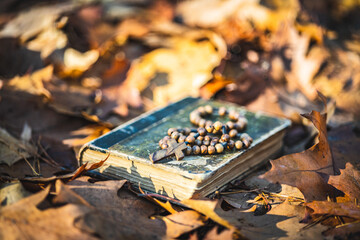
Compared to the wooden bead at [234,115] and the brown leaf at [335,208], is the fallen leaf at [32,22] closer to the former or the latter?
the wooden bead at [234,115]

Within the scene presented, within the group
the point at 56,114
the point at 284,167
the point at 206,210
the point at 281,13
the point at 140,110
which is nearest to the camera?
the point at 206,210

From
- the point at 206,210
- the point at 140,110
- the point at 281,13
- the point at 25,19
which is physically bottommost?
the point at 140,110

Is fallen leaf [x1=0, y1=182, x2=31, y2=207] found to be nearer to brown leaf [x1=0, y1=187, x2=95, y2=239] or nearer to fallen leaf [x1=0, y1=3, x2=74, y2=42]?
brown leaf [x1=0, y1=187, x2=95, y2=239]

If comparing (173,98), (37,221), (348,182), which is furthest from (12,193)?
(173,98)

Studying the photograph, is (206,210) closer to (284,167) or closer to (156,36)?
(284,167)

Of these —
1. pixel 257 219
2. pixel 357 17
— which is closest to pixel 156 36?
pixel 357 17

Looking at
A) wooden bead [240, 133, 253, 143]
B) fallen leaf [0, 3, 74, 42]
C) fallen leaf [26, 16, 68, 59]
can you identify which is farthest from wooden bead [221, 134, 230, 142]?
fallen leaf [0, 3, 74, 42]

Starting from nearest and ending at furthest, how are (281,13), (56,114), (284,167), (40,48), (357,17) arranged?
1. (284,167)
2. (56,114)
3. (40,48)
4. (281,13)
5. (357,17)
